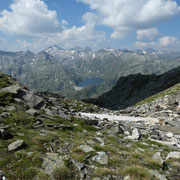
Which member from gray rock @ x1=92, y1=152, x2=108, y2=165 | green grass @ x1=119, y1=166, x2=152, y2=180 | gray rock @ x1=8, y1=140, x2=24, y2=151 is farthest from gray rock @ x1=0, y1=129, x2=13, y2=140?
green grass @ x1=119, y1=166, x2=152, y2=180

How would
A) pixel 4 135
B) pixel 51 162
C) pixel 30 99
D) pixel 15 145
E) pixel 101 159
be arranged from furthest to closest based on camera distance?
pixel 30 99
pixel 4 135
pixel 15 145
pixel 101 159
pixel 51 162

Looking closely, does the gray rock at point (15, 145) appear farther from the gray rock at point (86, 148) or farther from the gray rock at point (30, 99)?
the gray rock at point (30, 99)

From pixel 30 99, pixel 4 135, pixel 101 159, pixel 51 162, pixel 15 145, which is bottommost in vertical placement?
pixel 101 159

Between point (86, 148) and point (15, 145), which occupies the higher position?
point (15, 145)

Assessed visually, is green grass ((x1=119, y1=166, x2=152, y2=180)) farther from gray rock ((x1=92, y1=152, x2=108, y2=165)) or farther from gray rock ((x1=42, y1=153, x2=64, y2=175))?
gray rock ((x1=42, y1=153, x2=64, y2=175))

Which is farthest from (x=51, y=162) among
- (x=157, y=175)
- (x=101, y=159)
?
(x=157, y=175)

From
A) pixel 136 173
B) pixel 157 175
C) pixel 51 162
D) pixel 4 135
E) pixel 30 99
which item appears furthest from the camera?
pixel 30 99

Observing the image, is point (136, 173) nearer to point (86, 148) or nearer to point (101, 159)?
point (101, 159)

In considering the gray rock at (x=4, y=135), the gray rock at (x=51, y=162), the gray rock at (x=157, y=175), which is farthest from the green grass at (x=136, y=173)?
the gray rock at (x=4, y=135)

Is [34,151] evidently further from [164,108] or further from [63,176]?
[164,108]

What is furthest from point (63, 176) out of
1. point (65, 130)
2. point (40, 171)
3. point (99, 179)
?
point (65, 130)

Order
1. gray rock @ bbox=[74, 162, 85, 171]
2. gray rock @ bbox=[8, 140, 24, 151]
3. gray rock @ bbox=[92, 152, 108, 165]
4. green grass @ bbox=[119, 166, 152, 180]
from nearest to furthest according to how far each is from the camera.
Result: green grass @ bbox=[119, 166, 152, 180] → gray rock @ bbox=[74, 162, 85, 171] → gray rock @ bbox=[92, 152, 108, 165] → gray rock @ bbox=[8, 140, 24, 151]

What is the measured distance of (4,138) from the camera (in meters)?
11.0

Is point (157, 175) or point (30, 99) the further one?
point (30, 99)
